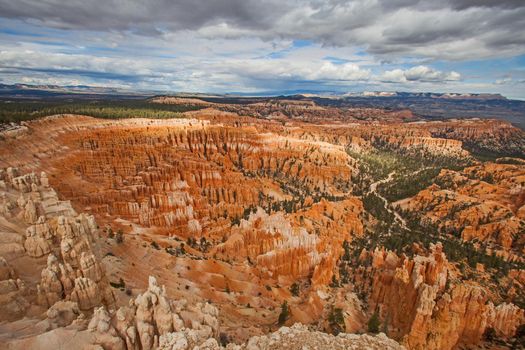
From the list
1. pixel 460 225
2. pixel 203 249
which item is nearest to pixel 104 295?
pixel 203 249

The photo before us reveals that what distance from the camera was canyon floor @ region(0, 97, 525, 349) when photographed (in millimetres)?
11266

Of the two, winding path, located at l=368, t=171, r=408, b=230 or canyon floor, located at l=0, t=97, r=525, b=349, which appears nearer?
canyon floor, located at l=0, t=97, r=525, b=349

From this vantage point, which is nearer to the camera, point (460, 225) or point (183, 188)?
point (183, 188)

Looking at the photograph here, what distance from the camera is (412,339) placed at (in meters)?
22.1

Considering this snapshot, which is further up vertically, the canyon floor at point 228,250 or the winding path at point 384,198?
the canyon floor at point 228,250

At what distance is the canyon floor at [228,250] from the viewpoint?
1127 cm

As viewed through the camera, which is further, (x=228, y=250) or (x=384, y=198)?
(x=384, y=198)

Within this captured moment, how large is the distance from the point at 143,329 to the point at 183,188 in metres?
39.2

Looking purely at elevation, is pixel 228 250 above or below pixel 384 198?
above

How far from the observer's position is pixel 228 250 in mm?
36094

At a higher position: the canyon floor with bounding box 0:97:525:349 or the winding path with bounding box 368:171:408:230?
the canyon floor with bounding box 0:97:525:349

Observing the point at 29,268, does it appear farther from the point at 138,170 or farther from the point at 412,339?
the point at 138,170

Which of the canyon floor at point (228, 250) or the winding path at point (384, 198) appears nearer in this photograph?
the canyon floor at point (228, 250)

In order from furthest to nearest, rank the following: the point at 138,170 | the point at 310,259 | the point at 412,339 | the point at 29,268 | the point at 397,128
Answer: the point at 397,128 < the point at 138,170 < the point at 310,259 < the point at 412,339 < the point at 29,268
